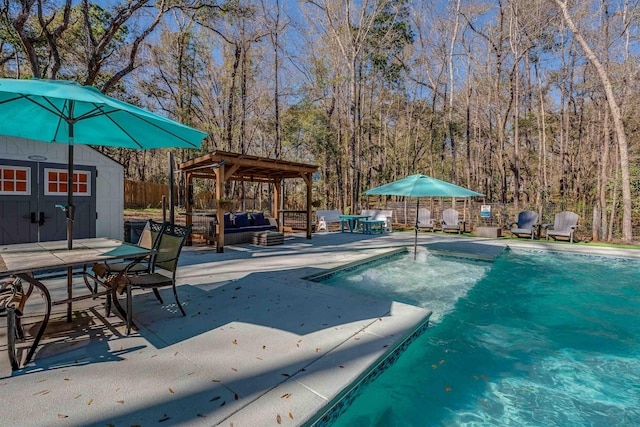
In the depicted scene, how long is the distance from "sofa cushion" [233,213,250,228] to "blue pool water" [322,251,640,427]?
13.0ft

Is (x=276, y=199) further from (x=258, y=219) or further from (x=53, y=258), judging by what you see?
(x=53, y=258)

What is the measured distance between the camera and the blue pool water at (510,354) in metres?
2.29

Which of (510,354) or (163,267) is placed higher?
(163,267)

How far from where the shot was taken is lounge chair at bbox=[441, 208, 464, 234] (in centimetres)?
1127

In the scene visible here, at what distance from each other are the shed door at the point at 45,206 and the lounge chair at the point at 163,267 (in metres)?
3.83

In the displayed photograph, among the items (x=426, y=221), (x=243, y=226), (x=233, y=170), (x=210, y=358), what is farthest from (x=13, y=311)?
(x=426, y=221)

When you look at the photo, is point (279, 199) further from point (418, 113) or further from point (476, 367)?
point (418, 113)

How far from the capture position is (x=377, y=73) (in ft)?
57.2

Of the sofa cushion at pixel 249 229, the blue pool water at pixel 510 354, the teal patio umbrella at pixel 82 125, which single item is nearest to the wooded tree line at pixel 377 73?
the sofa cushion at pixel 249 229

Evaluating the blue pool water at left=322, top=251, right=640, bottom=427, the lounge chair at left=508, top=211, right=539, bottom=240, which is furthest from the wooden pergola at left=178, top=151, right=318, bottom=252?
the lounge chair at left=508, top=211, right=539, bottom=240

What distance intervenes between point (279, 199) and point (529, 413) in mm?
8624

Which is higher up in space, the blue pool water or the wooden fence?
the wooden fence

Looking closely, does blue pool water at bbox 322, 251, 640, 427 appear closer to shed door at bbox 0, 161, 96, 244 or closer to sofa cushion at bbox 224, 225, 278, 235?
sofa cushion at bbox 224, 225, 278, 235

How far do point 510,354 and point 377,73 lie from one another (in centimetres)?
1710
